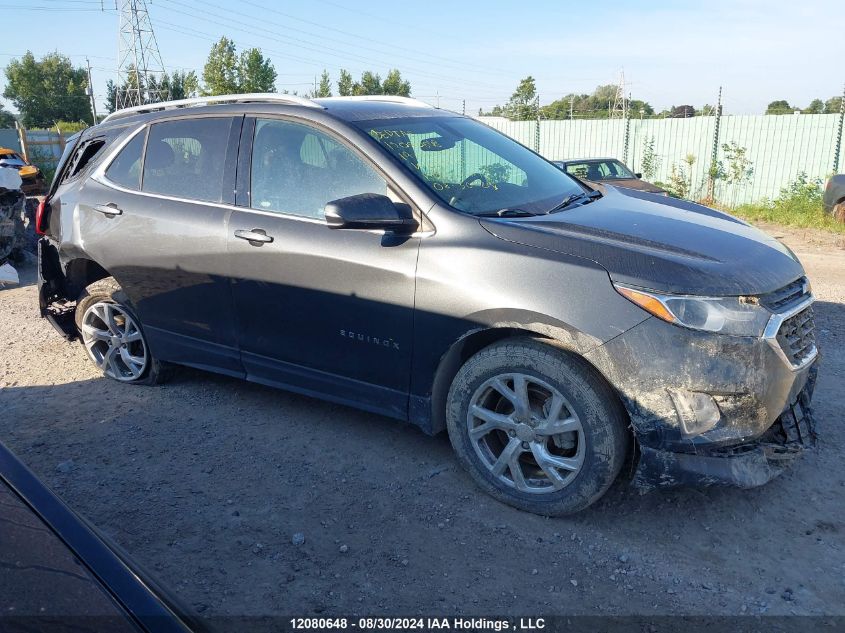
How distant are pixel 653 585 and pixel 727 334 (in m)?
1.09

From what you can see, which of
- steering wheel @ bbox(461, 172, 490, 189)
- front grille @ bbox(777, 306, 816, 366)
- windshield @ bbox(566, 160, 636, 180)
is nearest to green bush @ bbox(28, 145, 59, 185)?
windshield @ bbox(566, 160, 636, 180)

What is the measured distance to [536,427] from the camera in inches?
127

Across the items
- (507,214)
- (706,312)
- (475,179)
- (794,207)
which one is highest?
(475,179)

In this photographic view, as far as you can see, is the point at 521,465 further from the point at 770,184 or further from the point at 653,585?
the point at 770,184

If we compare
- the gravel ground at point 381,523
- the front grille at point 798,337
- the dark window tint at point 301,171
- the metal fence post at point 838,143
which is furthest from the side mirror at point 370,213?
the metal fence post at point 838,143

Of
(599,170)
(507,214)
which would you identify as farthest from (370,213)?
(599,170)

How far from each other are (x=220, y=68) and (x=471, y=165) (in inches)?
1485

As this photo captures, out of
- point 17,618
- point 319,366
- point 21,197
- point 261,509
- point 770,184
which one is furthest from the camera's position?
point 770,184

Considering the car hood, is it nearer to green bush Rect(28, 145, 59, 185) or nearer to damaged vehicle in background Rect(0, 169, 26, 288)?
damaged vehicle in background Rect(0, 169, 26, 288)

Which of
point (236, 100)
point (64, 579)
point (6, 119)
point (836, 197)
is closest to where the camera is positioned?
point (64, 579)

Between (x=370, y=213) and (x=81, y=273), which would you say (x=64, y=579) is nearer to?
(x=370, y=213)

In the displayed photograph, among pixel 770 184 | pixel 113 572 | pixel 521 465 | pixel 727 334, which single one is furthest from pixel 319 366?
pixel 770 184

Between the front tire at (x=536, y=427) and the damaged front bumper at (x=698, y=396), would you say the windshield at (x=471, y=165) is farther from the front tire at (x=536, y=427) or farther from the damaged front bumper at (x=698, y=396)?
the damaged front bumper at (x=698, y=396)

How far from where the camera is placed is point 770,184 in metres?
16.9
